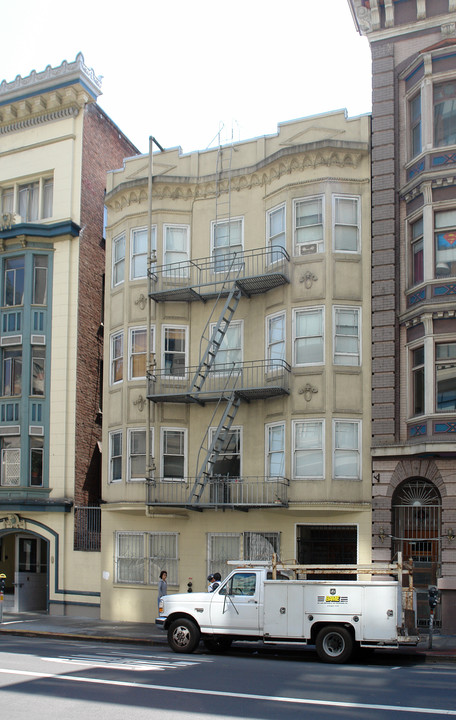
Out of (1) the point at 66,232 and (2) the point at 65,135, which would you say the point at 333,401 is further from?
(2) the point at 65,135

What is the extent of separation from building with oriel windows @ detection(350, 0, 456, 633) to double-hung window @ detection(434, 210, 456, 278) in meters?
0.03

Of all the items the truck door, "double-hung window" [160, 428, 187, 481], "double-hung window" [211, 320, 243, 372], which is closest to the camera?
the truck door

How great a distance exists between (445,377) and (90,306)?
44.4 feet

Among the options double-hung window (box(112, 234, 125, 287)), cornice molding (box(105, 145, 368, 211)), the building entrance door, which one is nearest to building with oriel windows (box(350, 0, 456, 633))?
cornice molding (box(105, 145, 368, 211))

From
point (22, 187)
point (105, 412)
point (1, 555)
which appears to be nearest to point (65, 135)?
point (22, 187)

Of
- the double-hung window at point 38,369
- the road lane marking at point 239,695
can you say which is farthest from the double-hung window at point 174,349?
the road lane marking at point 239,695

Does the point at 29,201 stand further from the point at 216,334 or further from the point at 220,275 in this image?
the point at 216,334

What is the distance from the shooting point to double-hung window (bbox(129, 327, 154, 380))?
2603 cm

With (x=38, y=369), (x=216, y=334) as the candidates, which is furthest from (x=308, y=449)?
(x=38, y=369)

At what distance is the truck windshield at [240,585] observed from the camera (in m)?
17.8

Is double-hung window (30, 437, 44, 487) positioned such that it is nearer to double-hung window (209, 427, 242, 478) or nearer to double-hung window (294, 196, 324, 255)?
double-hung window (209, 427, 242, 478)

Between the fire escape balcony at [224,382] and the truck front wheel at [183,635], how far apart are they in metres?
7.07

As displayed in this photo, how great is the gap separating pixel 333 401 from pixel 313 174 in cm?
653

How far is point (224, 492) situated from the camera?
24109 millimetres
